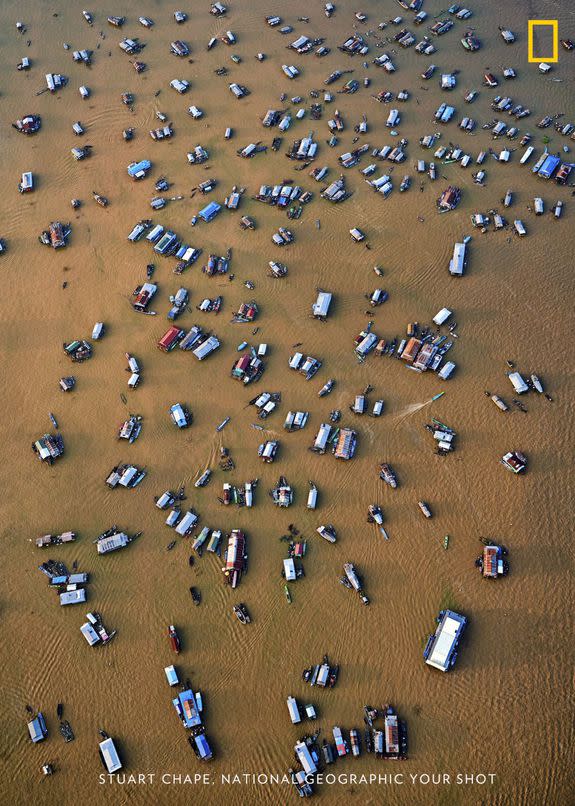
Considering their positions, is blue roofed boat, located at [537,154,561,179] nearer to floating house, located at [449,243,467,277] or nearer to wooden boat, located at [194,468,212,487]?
floating house, located at [449,243,467,277]

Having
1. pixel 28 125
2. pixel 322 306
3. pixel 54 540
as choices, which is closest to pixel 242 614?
pixel 54 540

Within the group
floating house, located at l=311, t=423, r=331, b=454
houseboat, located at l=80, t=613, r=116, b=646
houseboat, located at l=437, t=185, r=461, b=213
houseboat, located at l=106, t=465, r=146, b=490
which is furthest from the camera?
houseboat, located at l=437, t=185, r=461, b=213

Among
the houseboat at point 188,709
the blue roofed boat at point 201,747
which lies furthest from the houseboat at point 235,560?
the blue roofed boat at point 201,747

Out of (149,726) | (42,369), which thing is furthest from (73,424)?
(149,726)

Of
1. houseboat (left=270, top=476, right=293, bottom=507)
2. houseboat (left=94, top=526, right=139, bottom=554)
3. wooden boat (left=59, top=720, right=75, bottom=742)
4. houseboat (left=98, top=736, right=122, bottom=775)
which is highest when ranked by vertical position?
houseboat (left=270, top=476, right=293, bottom=507)

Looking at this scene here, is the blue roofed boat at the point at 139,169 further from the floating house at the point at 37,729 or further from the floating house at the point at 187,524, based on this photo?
the floating house at the point at 37,729

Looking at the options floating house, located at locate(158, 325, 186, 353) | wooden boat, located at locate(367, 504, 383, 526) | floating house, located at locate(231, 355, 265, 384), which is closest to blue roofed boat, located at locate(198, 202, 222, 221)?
floating house, located at locate(158, 325, 186, 353)

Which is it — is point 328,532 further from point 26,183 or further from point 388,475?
point 26,183
